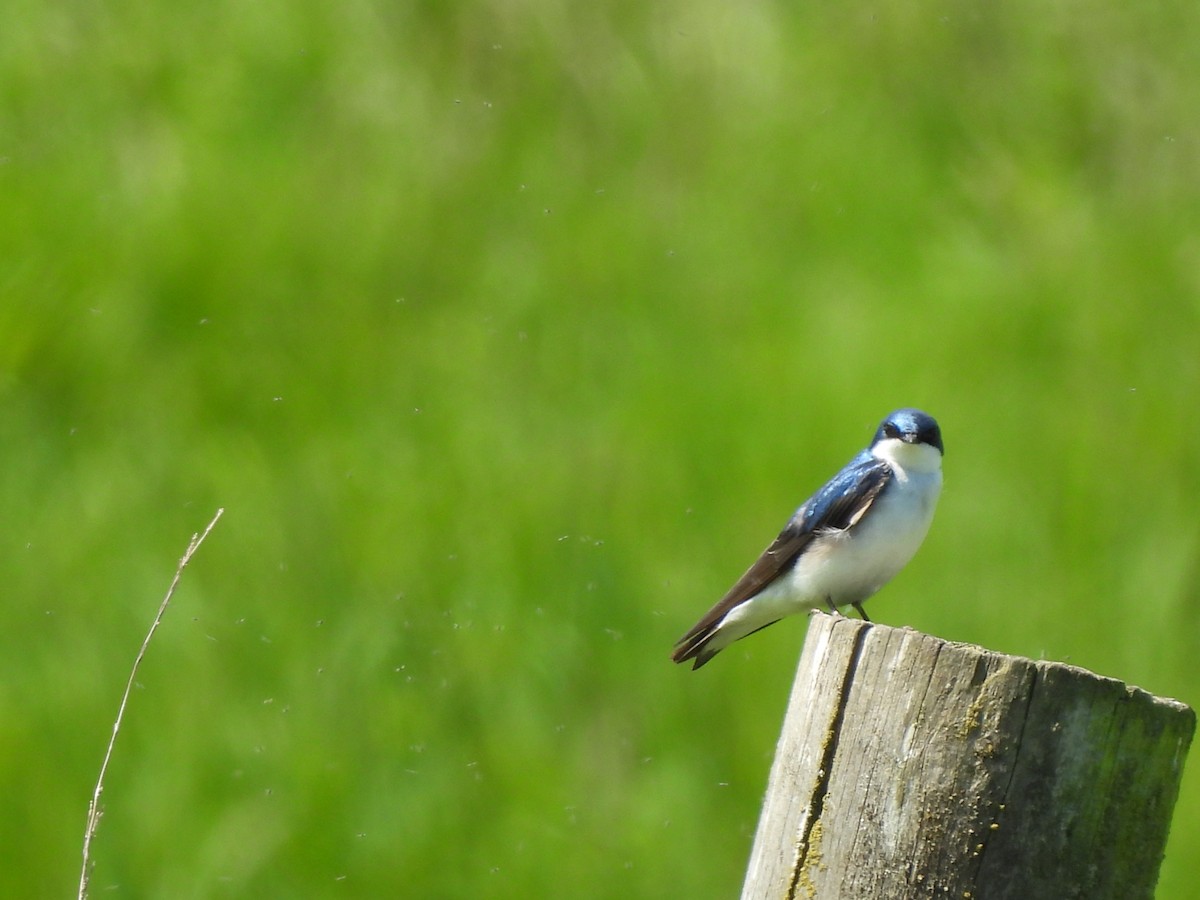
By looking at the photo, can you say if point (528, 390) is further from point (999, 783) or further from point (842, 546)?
point (999, 783)

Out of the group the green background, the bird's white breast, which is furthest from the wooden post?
the green background

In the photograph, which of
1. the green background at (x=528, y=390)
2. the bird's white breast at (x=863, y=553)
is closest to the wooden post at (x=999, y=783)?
→ the bird's white breast at (x=863, y=553)

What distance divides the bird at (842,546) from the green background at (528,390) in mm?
2865

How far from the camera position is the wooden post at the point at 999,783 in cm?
192

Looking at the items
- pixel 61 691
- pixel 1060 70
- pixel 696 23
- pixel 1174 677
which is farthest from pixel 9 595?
pixel 1060 70

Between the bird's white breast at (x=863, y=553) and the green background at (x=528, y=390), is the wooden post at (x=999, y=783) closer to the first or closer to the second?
the bird's white breast at (x=863, y=553)

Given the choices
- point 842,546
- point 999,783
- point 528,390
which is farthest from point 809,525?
point 528,390

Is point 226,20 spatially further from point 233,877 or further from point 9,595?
point 233,877

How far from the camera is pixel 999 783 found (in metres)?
1.93

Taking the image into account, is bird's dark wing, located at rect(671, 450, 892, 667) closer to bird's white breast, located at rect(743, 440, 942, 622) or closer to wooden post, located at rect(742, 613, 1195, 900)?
bird's white breast, located at rect(743, 440, 942, 622)

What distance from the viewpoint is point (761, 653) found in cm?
679

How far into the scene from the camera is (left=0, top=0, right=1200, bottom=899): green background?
22.0 ft

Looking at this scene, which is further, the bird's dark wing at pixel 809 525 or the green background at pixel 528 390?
the green background at pixel 528 390

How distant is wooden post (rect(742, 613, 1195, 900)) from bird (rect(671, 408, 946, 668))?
1.62 metres
